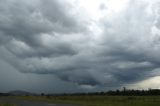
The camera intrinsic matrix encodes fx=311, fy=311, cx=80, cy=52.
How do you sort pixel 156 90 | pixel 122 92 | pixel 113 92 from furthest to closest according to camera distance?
pixel 113 92 < pixel 122 92 < pixel 156 90

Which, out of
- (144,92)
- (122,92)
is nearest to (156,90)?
(144,92)

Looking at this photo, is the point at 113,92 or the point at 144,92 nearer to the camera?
the point at 144,92

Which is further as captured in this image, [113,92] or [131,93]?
[113,92]

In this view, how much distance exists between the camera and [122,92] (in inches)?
7126

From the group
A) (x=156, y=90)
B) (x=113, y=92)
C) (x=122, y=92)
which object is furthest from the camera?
(x=113, y=92)

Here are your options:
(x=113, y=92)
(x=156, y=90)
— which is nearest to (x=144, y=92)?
(x=156, y=90)

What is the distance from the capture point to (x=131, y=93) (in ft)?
551

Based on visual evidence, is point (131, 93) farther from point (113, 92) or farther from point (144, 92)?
point (113, 92)

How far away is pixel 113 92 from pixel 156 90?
34.8m

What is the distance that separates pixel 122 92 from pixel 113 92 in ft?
41.4

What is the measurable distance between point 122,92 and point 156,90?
23.0m

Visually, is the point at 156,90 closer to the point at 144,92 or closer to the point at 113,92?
the point at 144,92

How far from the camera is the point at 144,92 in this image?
550 ft

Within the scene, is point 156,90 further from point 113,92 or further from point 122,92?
point 113,92
